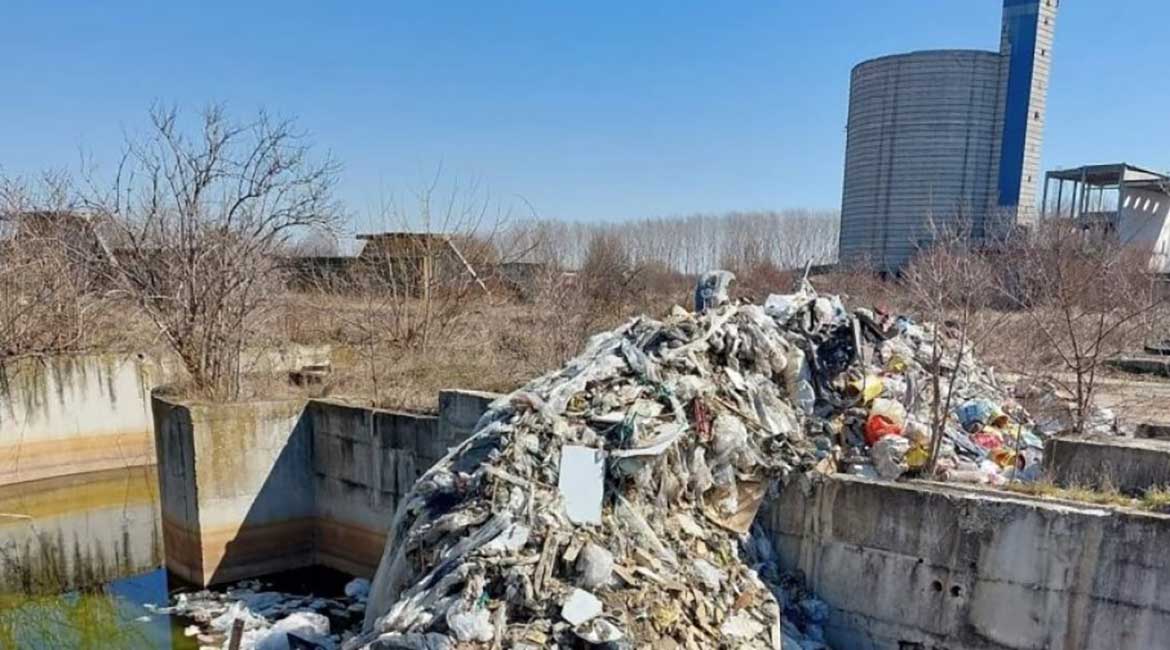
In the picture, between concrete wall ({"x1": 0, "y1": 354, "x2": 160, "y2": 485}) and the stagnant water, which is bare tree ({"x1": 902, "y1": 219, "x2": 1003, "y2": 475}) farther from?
concrete wall ({"x1": 0, "y1": 354, "x2": 160, "y2": 485})

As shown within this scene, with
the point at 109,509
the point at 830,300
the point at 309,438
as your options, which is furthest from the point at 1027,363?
the point at 109,509

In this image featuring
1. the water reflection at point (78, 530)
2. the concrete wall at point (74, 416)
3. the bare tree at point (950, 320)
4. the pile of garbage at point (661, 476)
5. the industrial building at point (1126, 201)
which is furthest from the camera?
the industrial building at point (1126, 201)

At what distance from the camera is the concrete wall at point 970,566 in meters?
4.04

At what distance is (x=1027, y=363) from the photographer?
9172 mm

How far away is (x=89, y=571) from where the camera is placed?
8094 millimetres

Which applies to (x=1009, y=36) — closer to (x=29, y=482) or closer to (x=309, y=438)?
(x=309, y=438)

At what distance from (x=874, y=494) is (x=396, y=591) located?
11.4ft

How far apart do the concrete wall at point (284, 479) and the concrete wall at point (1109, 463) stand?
525cm

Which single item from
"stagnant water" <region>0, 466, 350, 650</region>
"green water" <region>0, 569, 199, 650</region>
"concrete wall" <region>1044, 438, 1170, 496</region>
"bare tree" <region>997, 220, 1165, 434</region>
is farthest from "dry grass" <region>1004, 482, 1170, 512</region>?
"green water" <region>0, 569, 199, 650</region>

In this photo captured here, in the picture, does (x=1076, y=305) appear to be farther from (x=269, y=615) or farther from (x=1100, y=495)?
(x=269, y=615)

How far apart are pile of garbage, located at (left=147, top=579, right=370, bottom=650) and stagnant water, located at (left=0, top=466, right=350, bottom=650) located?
159 mm

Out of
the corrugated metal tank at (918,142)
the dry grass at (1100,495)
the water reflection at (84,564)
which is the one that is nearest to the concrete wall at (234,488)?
the water reflection at (84,564)

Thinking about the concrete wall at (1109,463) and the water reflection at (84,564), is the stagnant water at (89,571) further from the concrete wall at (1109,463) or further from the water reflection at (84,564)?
the concrete wall at (1109,463)

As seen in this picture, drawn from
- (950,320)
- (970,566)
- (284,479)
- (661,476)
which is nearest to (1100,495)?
(970,566)
